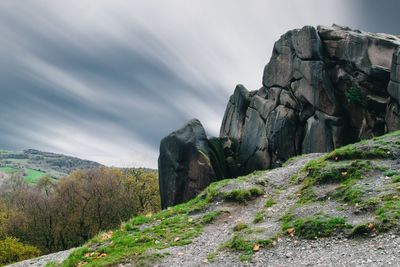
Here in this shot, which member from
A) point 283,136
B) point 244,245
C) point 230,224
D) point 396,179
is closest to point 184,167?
point 283,136

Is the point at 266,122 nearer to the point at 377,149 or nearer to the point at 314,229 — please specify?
the point at 377,149

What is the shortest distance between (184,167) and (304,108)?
1663 centimetres

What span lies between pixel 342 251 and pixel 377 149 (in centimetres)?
1263

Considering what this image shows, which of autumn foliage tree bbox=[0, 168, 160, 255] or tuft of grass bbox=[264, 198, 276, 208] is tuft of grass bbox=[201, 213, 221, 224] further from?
autumn foliage tree bbox=[0, 168, 160, 255]

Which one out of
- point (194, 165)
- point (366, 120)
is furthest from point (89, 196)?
point (366, 120)

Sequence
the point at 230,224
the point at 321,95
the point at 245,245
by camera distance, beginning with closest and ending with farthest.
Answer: the point at 245,245
the point at 230,224
the point at 321,95

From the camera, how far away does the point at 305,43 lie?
4753cm

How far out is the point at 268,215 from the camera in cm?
2300

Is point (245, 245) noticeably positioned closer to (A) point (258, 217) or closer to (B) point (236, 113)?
(A) point (258, 217)

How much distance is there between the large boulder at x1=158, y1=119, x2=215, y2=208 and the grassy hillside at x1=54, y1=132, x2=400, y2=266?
19.5 meters

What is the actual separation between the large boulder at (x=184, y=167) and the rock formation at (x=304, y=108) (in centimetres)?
13

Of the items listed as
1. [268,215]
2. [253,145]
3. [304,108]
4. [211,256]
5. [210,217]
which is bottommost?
[211,256]

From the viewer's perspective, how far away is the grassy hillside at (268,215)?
18.4 metres

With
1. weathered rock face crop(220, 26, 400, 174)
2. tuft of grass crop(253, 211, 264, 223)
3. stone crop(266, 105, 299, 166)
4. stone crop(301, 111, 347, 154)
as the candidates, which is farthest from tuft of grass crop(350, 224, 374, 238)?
stone crop(266, 105, 299, 166)
